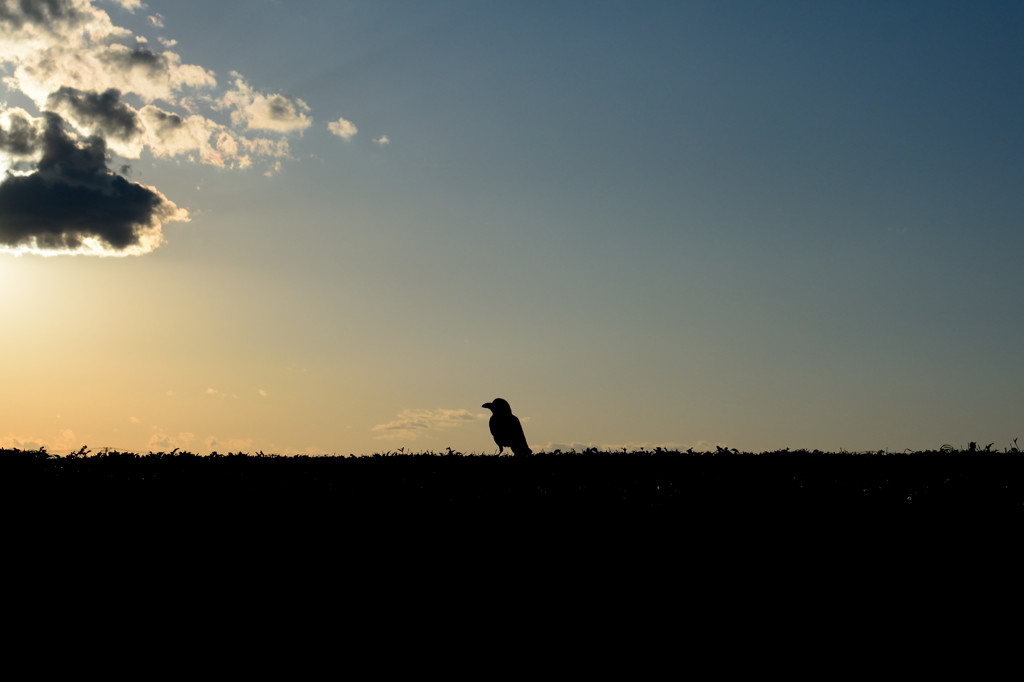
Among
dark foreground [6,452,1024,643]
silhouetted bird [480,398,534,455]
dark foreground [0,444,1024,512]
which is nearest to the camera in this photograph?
dark foreground [6,452,1024,643]

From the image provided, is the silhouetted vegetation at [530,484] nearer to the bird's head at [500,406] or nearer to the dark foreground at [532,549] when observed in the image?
the dark foreground at [532,549]

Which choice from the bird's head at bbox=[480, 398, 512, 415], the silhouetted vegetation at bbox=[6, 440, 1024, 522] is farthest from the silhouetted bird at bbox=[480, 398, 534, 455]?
the silhouetted vegetation at bbox=[6, 440, 1024, 522]

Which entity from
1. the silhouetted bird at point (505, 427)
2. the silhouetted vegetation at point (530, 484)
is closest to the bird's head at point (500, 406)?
the silhouetted bird at point (505, 427)

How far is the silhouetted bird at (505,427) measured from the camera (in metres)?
19.2

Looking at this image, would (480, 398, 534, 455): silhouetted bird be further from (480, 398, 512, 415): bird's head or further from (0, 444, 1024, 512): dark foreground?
(0, 444, 1024, 512): dark foreground

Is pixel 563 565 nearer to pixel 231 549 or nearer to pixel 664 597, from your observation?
pixel 664 597

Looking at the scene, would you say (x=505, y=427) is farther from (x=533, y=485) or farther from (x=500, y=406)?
(x=533, y=485)

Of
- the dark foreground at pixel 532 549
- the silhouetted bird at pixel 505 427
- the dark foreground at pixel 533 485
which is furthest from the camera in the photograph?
the silhouetted bird at pixel 505 427

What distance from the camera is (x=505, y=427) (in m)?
19.2

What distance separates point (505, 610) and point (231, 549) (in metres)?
3.26

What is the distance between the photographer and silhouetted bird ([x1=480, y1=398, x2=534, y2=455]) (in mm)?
19219

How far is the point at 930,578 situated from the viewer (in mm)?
8430

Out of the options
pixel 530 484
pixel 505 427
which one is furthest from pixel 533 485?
pixel 505 427

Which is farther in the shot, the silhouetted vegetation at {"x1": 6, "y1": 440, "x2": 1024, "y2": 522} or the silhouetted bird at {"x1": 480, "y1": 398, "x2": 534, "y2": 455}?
the silhouetted bird at {"x1": 480, "y1": 398, "x2": 534, "y2": 455}
